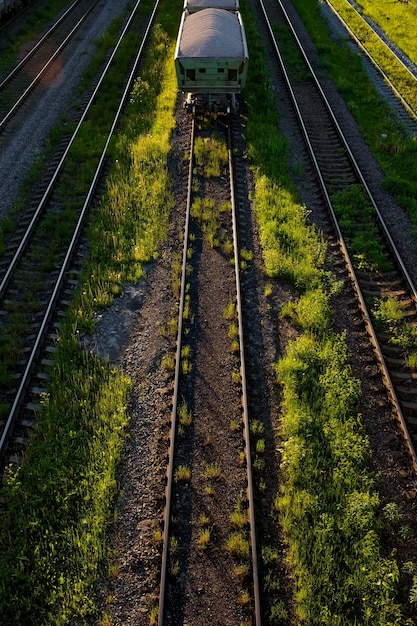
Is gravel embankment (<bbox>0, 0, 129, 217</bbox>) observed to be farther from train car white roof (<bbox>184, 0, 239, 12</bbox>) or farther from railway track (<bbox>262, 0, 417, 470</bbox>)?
railway track (<bbox>262, 0, 417, 470</bbox>)

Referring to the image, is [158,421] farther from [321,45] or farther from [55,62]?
[321,45]

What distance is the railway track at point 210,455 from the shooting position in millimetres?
6602

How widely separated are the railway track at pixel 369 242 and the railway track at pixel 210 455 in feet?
8.56

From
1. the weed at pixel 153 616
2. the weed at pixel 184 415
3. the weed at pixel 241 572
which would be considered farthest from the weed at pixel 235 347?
the weed at pixel 153 616

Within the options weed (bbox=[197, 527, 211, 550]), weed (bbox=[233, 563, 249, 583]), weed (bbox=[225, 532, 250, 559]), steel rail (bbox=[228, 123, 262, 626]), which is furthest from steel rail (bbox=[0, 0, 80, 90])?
weed (bbox=[233, 563, 249, 583])

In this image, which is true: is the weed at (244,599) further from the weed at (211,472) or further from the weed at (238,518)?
the weed at (211,472)

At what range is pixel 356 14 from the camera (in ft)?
88.9

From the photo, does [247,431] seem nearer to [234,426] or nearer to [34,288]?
[234,426]

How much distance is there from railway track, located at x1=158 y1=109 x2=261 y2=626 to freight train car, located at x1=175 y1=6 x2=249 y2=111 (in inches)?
216

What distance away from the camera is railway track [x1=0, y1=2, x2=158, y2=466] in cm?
881

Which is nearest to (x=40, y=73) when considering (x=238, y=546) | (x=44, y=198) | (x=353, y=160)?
(x=44, y=198)

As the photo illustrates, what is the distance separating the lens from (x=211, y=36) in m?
15.7

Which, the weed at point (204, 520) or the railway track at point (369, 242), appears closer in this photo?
the weed at point (204, 520)

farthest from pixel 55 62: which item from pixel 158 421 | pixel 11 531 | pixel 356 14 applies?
pixel 11 531
